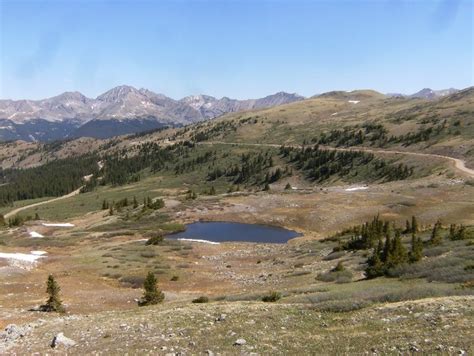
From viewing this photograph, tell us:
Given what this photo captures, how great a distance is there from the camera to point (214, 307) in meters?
25.4

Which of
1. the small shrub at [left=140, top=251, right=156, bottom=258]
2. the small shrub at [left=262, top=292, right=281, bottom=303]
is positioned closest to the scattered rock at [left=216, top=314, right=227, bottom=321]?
the small shrub at [left=262, top=292, right=281, bottom=303]

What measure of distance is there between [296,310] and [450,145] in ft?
465

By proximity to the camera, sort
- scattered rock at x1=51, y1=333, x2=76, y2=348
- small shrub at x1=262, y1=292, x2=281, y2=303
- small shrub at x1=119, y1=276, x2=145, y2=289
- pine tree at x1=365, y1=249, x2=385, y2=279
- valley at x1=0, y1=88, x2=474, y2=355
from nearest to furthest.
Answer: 1. valley at x1=0, y1=88, x2=474, y2=355
2. scattered rock at x1=51, y1=333, x2=76, y2=348
3. small shrub at x1=262, y1=292, x2=281, y2=303
4. pine tree at x1=365, y1=249, x2=385, y2=279
5. small shrub at x1=119, y1=276, x2=145, y2=289

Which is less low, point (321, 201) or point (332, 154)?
point (332, 154)

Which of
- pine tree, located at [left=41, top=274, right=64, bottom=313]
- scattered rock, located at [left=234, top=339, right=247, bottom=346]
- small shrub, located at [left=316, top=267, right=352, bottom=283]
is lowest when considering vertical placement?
small shrub, located at [left=316, top=267, right=352, bottom=283]

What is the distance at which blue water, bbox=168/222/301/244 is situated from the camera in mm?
83312

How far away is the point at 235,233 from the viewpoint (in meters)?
87.6

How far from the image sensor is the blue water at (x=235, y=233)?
83.3m

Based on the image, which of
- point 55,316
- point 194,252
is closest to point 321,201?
point 194,252

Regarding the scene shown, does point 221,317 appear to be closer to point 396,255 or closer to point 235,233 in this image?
point 396,255

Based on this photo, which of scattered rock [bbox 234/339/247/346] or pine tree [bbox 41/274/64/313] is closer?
scattered rock [bbox 234/339/247/346]

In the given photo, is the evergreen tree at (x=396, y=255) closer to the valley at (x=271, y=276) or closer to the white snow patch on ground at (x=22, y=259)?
the valley at (x=271, y=276)

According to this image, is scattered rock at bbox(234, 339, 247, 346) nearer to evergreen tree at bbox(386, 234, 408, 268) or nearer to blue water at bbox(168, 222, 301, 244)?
evergreen tree at bbox(386, 234, 408, 268)

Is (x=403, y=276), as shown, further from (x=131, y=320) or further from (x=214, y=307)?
(x=131, y=320)
